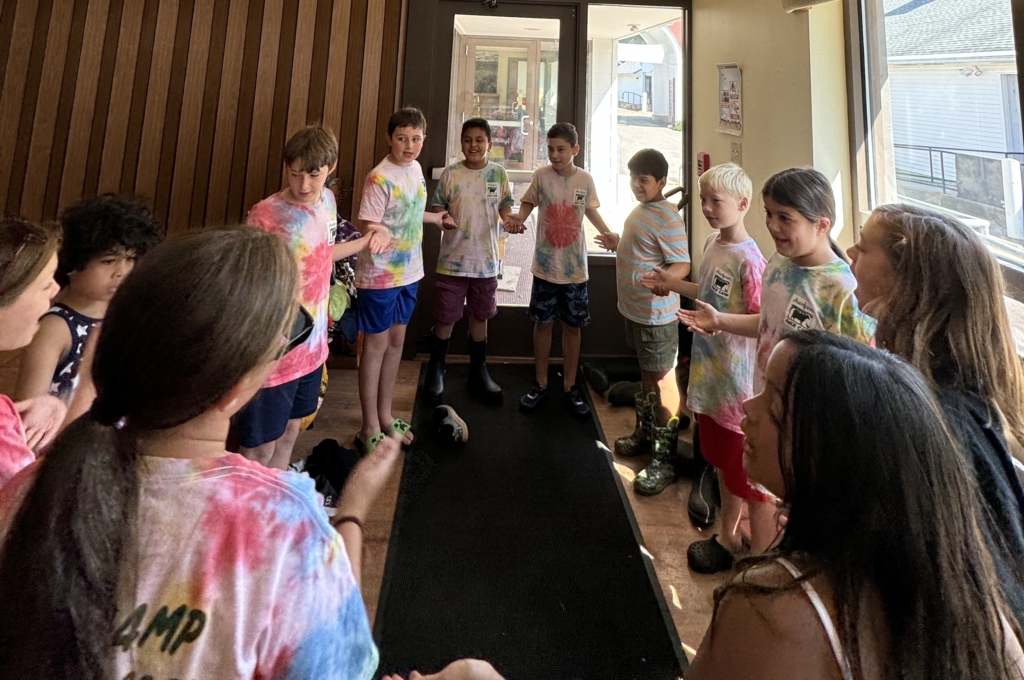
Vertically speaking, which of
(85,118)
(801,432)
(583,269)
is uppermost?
(801,432)

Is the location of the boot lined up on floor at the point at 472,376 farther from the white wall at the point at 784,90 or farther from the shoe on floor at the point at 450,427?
the white wall at the point at 784,90

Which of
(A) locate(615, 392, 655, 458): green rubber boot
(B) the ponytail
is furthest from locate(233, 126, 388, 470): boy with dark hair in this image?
(A) locate(615, 392, 655, 458): green rubber boot

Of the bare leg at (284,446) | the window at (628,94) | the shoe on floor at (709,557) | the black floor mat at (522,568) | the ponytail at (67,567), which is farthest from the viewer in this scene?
the window at (628,94)

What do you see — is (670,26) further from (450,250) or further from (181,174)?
(181,174)

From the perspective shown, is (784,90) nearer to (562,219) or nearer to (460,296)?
(562,219)

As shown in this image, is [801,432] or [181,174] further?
[181,174]

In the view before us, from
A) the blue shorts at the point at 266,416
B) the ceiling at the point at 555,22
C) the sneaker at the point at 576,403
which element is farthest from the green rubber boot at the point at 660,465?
the ceiling at the point at 555,22

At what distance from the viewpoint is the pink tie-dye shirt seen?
3.21 ft

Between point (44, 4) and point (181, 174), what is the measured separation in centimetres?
150

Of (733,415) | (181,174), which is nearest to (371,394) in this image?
(733,415)

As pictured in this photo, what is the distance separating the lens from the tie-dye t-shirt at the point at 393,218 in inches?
105

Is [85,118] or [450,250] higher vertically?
[85,118]

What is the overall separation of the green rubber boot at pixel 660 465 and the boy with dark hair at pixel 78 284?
2172mm

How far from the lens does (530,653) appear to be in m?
1.75
